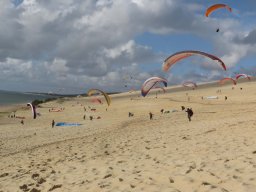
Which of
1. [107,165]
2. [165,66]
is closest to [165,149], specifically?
[107,165]

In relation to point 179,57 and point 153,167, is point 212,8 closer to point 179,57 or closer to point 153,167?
point 179,57

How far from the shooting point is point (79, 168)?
11445 millimetres

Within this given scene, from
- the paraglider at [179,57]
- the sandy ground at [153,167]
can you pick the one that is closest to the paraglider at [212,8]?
the paraglider at [179,57]

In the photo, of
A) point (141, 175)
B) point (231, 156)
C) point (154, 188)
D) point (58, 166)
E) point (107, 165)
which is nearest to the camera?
point (154, 188)

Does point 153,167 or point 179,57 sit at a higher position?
point 179,57

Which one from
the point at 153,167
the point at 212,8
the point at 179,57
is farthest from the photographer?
the point at 179,57

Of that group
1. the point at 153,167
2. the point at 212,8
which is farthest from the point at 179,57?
the point at 153,167

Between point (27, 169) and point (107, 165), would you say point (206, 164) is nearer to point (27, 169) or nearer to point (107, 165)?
point (107, 165)

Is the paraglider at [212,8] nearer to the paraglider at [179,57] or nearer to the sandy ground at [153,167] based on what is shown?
the paraglider at [179,57]

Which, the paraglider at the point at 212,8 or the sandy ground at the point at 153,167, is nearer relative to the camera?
the sandy ground at the point at 153,167

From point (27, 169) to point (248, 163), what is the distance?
765cm

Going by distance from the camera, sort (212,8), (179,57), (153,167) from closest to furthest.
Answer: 1. (153,167)
2. (212,8)
3. (179,57)

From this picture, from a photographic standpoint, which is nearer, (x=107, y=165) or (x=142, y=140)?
(x=107, y=165)

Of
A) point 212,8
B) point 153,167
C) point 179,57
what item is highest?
point 212,8
